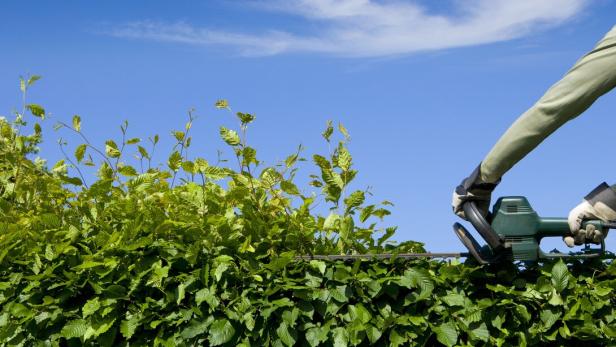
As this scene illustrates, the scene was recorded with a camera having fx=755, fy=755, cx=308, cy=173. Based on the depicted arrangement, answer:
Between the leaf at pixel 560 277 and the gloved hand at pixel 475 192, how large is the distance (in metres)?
0.48

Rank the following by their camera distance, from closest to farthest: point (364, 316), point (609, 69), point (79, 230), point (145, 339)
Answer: point (609, 69)
point (364, 316)
point (145, 339)
point (79, 230)

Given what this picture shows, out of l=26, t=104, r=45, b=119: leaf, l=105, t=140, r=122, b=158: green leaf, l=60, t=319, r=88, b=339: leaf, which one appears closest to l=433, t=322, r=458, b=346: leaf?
l=60, t=319, r=88, b=339: leaf

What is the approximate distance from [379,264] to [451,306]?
45 centimetres

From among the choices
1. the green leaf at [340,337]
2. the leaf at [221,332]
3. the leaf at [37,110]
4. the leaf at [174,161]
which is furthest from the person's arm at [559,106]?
the leaf at [37,110]

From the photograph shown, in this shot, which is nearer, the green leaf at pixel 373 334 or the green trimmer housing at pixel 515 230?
the green leaf at pixel 373 334

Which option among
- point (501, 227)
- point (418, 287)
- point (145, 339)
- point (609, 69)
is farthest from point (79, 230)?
point (609, 69)

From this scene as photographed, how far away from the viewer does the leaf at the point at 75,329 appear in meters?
4.30

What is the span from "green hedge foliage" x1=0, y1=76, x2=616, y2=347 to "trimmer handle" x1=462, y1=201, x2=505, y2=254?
0.57 ft

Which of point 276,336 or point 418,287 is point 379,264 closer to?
point 418,287

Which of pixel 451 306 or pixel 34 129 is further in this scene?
pixel 34 129

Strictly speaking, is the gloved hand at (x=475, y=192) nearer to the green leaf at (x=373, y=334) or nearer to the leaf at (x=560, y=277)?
the leaf at (x=560, y=277)

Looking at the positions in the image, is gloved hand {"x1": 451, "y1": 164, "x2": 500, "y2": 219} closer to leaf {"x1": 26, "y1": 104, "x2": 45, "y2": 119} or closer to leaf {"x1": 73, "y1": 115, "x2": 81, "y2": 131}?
leaf {"x1": 73, "y1": 115, "x2": 81, "y2": 131}

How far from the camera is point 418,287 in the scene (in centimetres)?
406

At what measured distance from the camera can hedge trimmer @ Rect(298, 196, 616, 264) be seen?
408 cm
